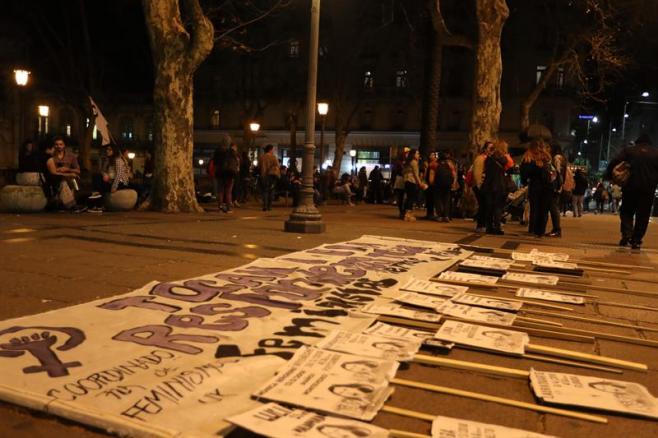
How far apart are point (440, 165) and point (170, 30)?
23.6 ft

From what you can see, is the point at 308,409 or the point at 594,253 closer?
the point at 308,409

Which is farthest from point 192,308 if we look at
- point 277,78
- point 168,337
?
point 277,78

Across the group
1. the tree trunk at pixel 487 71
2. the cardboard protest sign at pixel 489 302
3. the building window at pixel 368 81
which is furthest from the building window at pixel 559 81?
the cardboard protest sign at pixel 489 302

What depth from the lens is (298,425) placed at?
262 centimetres

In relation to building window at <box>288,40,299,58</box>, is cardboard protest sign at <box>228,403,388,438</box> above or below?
below

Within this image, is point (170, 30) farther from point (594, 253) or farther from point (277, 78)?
point (277, 78)

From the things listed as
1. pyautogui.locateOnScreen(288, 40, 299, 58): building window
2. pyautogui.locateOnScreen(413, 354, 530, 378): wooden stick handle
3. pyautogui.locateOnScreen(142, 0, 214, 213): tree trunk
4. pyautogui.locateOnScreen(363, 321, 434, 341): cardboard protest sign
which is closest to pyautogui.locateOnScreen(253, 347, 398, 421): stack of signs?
pyautogui.locateOnScreen(413, 354, 530, 378): wooden stick handle

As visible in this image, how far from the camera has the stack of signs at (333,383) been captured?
2.87 m

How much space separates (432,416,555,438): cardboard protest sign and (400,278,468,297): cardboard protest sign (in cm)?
279

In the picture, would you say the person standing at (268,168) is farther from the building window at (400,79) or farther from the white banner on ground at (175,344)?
the building window at (400,79)

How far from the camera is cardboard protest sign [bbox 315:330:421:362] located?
3.68 meters

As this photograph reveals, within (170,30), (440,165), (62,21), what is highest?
(62,21)

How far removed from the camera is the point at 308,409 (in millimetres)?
2811

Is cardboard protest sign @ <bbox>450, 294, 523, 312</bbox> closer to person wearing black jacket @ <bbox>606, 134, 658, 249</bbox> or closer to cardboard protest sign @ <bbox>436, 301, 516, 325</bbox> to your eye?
cardboard protest sign @ <bbox>436, 301, 516, 325</bbox>
